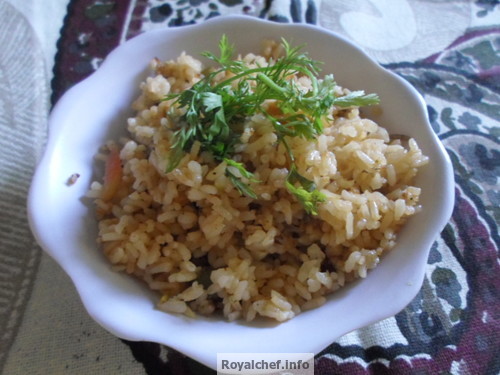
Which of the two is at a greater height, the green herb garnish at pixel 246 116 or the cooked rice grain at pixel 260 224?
the green herb garnish at pixel 246 116

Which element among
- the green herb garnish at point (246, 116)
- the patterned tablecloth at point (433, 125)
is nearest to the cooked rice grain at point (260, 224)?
the green herb garnish at point (246, 116)

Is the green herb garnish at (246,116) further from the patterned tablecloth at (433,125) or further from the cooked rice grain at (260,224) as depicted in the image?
the patterned tablecloth at (433,125)

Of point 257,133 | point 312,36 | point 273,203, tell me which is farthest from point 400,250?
point 312,36

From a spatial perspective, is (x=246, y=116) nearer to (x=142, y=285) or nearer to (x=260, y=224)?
(x=260, y=224)

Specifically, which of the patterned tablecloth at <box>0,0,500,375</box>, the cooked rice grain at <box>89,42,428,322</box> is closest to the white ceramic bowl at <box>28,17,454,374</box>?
the cooked rice grain at <box>89,42,428,322</box>

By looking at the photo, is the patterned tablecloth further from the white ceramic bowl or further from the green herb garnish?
the green herb garnish

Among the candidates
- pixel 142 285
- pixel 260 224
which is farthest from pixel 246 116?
pixel 142 285
